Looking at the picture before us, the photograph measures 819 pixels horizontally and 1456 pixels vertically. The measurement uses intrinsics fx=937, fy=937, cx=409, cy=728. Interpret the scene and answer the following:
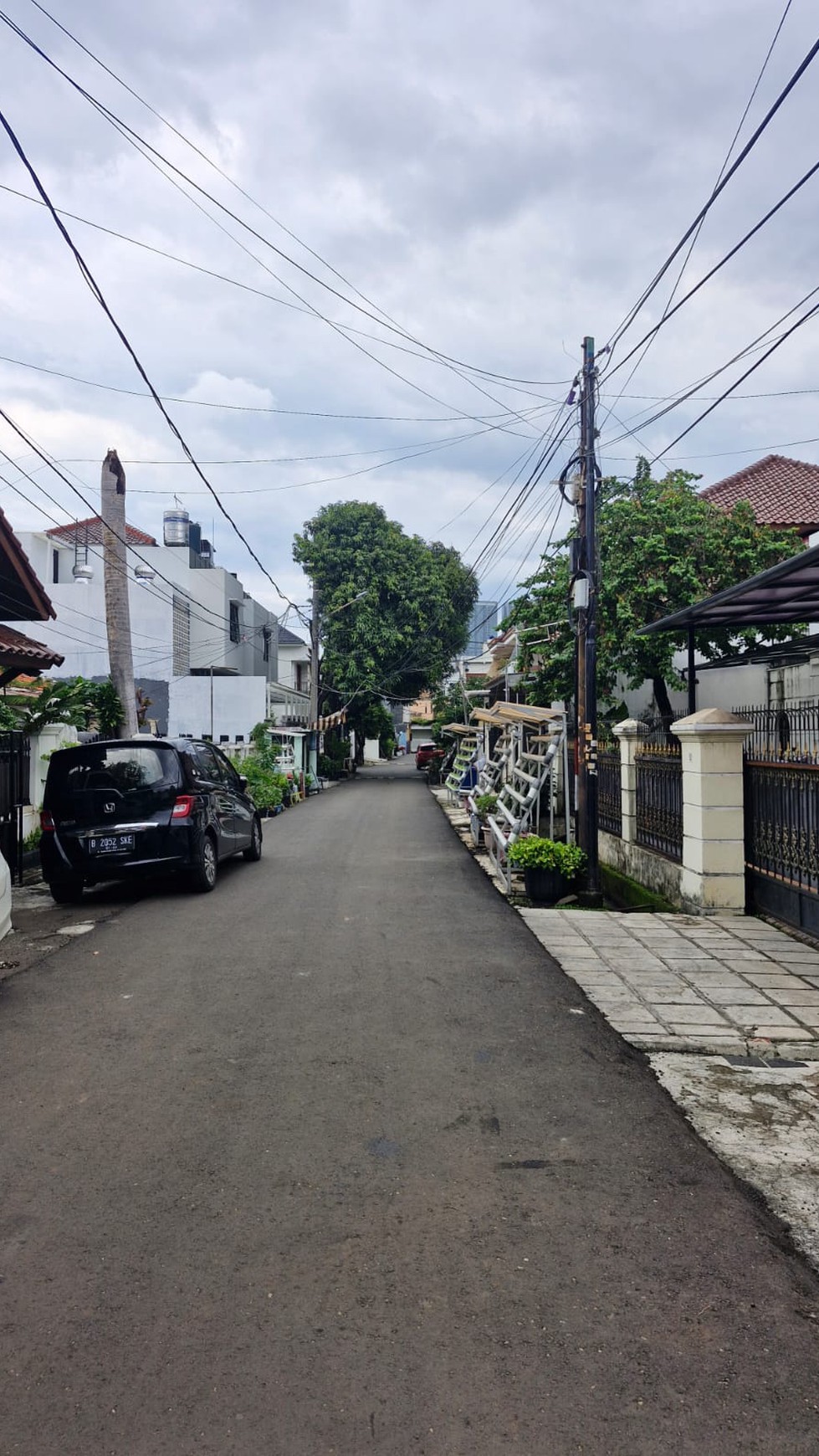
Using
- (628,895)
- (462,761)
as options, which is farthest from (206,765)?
(462,761)

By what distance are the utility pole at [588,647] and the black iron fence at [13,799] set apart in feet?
21.1

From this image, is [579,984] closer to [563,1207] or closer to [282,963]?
[282,963]

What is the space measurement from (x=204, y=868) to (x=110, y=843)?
42.5 inches

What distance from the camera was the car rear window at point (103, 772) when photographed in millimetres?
9352

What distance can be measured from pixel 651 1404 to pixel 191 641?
37022mm

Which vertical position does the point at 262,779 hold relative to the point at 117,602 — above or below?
below

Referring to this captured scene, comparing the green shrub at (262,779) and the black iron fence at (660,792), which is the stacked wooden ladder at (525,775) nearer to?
the black iron fence at (660,792)

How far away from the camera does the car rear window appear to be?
9.35 meters

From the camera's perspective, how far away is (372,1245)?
9.71 ft

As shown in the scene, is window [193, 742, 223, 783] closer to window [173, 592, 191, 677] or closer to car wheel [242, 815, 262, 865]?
car wheel [242, 815, 262, 865]

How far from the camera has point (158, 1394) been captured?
2281 mm

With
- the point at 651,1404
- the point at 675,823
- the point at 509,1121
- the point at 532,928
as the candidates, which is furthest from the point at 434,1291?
the point at 675,823

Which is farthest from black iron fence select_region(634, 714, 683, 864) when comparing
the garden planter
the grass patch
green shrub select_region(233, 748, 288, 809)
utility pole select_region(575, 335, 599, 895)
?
green shrub select_region(233, 748, 288, 809)

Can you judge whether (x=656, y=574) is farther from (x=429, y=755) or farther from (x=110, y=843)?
(x=429, y=755)
